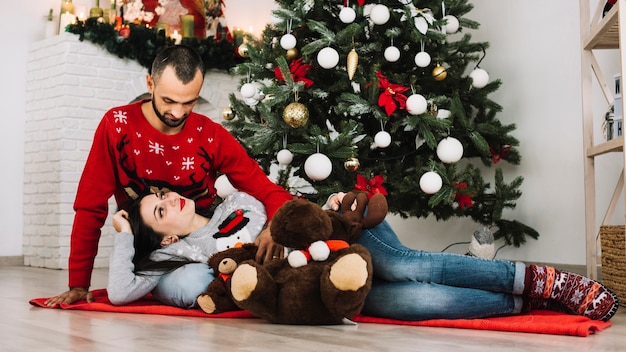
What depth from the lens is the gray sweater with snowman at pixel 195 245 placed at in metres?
2.07

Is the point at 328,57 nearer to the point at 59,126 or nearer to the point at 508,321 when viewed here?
the point at 508,321

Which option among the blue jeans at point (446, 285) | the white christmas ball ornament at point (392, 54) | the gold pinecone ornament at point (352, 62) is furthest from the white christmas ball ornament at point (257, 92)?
the blue jeans at point (446, 285)

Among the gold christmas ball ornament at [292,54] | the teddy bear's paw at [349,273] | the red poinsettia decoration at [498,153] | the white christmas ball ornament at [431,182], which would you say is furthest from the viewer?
the red poinsettia decoration at [498,153]

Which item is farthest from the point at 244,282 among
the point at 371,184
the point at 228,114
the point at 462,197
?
the point at 228,114

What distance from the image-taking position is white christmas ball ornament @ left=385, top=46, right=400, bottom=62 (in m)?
3.00

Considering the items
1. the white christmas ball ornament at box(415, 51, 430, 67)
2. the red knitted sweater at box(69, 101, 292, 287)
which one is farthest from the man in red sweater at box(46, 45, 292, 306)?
the white christmas ball ornament at box(415, 51, 430, 67)

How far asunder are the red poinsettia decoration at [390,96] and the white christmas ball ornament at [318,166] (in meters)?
0.34

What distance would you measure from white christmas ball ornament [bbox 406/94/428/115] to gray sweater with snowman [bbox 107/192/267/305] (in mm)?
895

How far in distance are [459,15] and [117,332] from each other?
2.23 meters

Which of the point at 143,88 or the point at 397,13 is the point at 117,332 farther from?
the point at 143,88

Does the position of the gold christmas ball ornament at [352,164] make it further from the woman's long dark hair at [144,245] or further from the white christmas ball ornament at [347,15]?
the woman's long dark hair at [144,245]

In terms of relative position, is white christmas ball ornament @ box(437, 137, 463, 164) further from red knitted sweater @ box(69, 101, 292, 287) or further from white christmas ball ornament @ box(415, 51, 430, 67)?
red knitted sweater @ box(69, 101, 292, 287)

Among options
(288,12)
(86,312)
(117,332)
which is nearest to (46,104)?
(288,12)

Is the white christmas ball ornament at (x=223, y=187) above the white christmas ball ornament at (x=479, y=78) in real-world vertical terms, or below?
below
